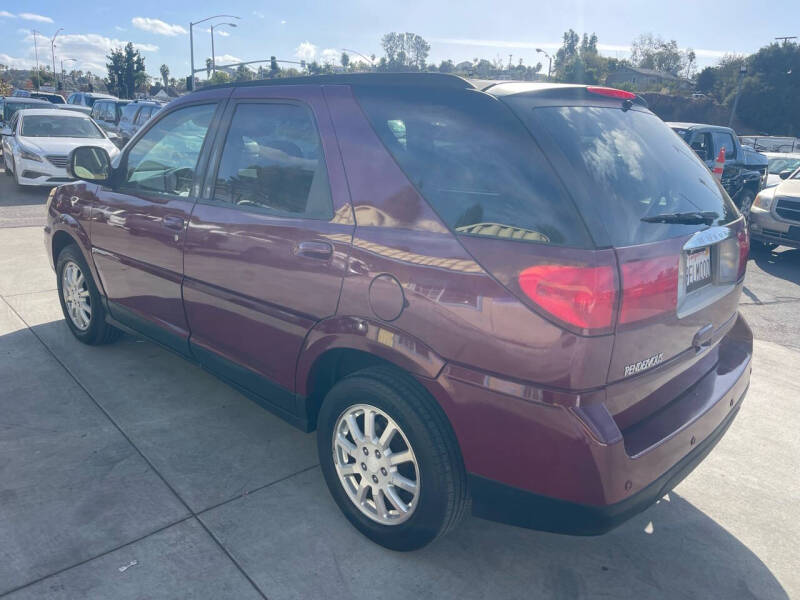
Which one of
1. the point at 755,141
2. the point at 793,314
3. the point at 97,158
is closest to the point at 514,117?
the point at 97,158

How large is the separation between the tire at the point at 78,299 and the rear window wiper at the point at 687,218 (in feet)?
12.1

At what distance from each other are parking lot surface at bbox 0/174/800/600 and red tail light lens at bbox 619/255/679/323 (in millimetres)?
1177

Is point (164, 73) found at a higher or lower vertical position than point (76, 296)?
higher

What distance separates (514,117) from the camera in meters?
2.19

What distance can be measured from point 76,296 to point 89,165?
3.39 ft

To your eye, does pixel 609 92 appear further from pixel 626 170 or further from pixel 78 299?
pixel 78 299

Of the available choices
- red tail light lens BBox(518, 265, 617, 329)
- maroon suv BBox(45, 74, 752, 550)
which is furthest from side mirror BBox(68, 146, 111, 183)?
red tail light lens BBox(518, 265, 617, 329)

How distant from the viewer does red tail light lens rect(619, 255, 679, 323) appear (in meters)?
2.00

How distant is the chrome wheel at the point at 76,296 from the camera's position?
14.9 feet

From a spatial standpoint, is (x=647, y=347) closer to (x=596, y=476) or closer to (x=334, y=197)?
(x=596, y=476)

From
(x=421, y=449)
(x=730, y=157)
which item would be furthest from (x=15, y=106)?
(x=421, y=449)

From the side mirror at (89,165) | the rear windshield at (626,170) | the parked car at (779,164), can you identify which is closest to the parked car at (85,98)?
the parked car at (779,164)

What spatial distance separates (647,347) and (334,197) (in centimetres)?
135

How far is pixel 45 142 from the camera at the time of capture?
12172 millimetres
